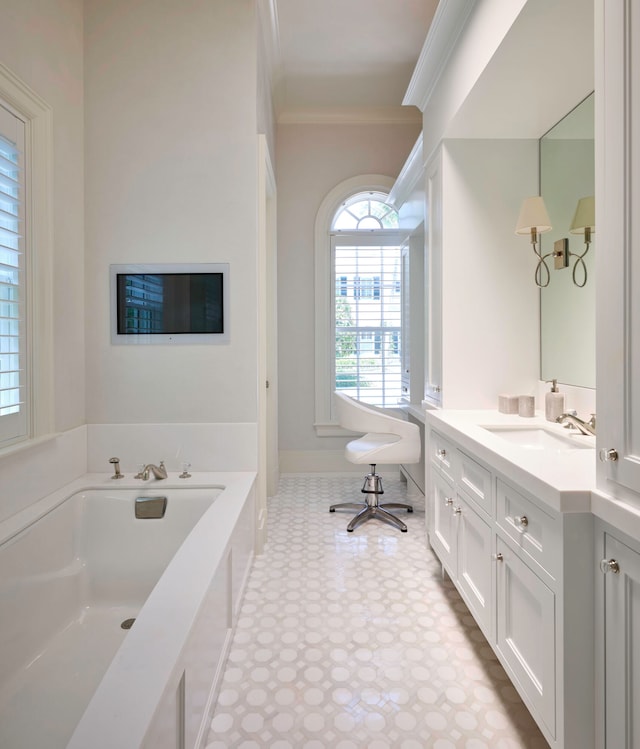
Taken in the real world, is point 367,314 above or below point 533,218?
below

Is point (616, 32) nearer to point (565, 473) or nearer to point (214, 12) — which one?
point (565, 473)

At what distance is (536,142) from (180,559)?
8.08 feet

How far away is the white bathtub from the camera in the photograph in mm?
1021

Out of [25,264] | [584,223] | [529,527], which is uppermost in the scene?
[584,223]

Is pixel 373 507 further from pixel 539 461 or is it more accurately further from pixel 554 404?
pixel 539 461

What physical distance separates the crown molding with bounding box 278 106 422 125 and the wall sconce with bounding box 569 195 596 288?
277cm

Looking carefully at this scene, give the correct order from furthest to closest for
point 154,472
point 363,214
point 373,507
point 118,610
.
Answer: point 363,214
point 373,507
point 154,472
point 118,610

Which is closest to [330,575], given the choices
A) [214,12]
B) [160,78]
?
[160,78]

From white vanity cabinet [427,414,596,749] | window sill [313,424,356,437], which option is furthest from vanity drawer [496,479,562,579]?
window sill [313,424,356,437]

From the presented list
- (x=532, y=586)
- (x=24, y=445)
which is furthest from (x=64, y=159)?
(x=532, y=586)

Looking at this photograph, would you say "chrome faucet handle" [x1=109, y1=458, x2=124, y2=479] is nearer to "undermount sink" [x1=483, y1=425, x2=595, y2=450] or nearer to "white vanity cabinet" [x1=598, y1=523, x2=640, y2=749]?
"undermount sink" [x1=483, y1=425, x2=595, y2=450]

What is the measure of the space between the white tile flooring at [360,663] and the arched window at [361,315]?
1841mm

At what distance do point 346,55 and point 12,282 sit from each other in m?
2.82

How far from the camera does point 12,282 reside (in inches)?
75.8
